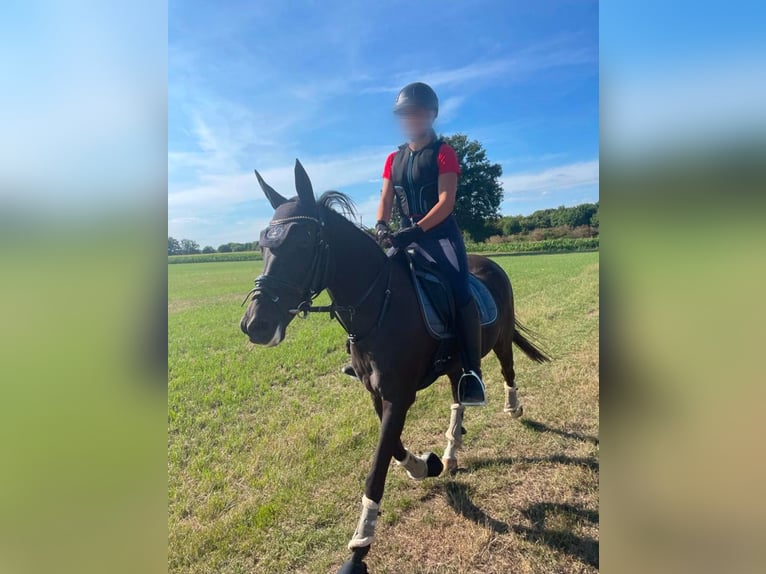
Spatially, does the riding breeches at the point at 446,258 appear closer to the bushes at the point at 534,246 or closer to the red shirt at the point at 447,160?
the red shirt at the point at 447,160

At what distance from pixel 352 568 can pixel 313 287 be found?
205 centimetres

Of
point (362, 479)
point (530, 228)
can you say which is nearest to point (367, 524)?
point (362, 479)

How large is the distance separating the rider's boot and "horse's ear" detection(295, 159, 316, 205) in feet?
5.34

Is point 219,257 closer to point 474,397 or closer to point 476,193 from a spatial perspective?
point 476,193

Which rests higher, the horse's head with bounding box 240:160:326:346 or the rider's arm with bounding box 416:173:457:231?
the rider's arm with bounding box 416:173:457:231

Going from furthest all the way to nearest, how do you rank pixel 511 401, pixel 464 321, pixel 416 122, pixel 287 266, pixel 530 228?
pixel 530 228, pixel 511 401, pixel 464 321, pixel 416 122, pixel 287 266

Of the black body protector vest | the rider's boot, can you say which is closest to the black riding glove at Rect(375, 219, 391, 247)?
the black body protector vest

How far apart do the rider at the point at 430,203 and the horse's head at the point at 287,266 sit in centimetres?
68

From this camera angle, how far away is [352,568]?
2.75m

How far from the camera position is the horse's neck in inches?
115

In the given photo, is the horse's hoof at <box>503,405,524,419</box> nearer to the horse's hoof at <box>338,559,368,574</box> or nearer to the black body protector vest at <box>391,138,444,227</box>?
the horse's hoof at <box>338,559,368,574</box>
